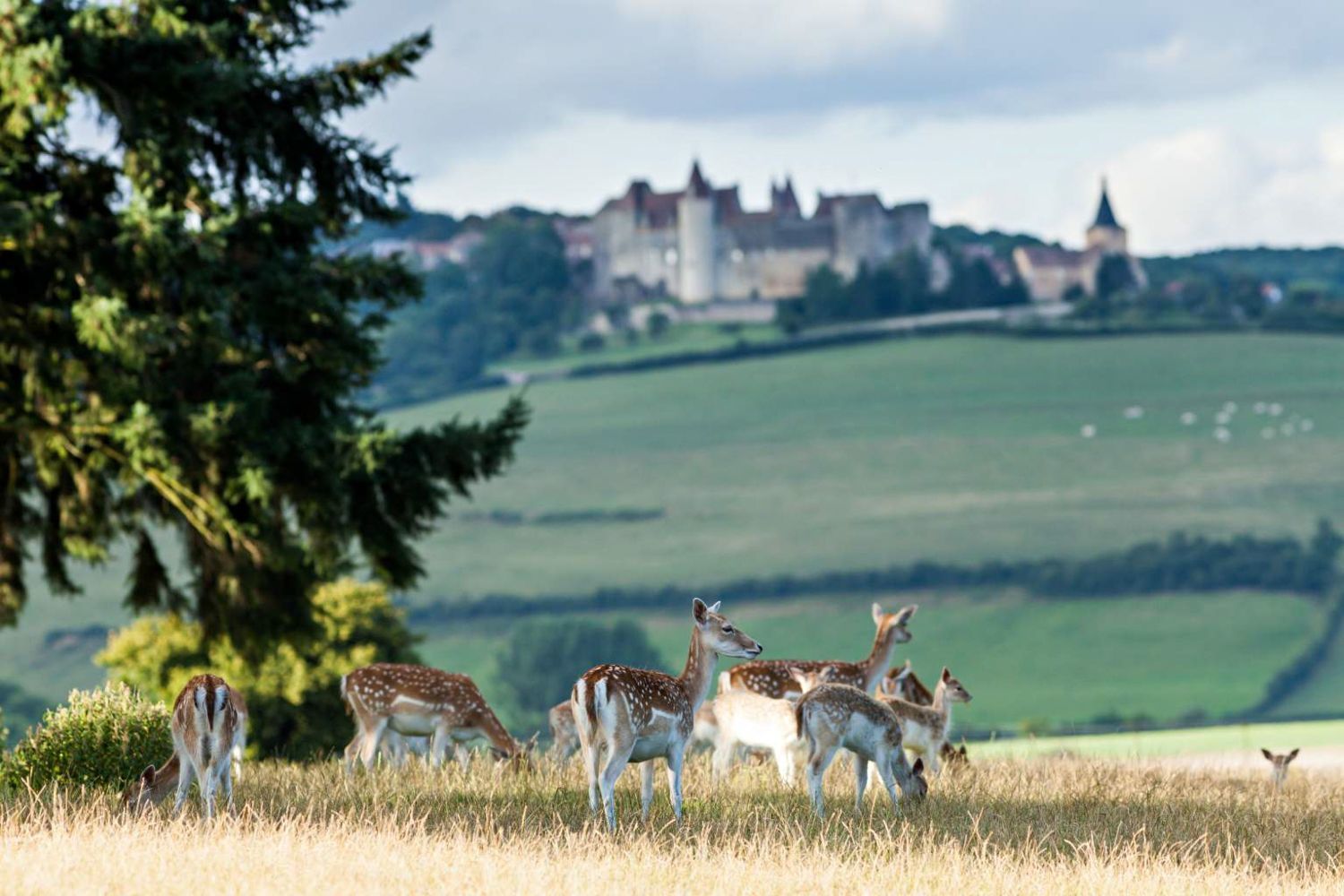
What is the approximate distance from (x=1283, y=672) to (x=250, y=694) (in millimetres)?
110163

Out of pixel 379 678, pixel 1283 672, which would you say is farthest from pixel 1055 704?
pixel 379 678

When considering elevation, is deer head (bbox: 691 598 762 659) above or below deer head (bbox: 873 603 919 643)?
above

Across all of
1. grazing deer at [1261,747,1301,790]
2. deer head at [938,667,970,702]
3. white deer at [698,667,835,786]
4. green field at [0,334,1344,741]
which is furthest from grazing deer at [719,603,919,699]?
green field at [0,334,1344,741]

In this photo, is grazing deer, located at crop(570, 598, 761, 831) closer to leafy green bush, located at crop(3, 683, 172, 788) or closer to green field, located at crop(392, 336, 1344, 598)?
leafy green bush, located at crop(3, 683, 172, 788)

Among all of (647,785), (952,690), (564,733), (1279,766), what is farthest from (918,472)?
(647,785)

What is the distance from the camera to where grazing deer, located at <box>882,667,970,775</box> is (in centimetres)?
1644

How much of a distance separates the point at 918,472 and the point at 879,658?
16703cm

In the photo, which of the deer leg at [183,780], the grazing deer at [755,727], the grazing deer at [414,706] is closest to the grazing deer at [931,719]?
the grazing deer at [755,727]

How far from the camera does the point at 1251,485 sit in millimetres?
173250

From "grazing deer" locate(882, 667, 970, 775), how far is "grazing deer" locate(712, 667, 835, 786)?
0.85 m

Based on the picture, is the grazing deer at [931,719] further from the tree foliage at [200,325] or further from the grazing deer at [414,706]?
the tree foliage at [200,325]

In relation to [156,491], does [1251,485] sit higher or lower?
lower

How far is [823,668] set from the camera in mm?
17875

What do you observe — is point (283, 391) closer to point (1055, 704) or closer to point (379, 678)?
point (379, 678)
